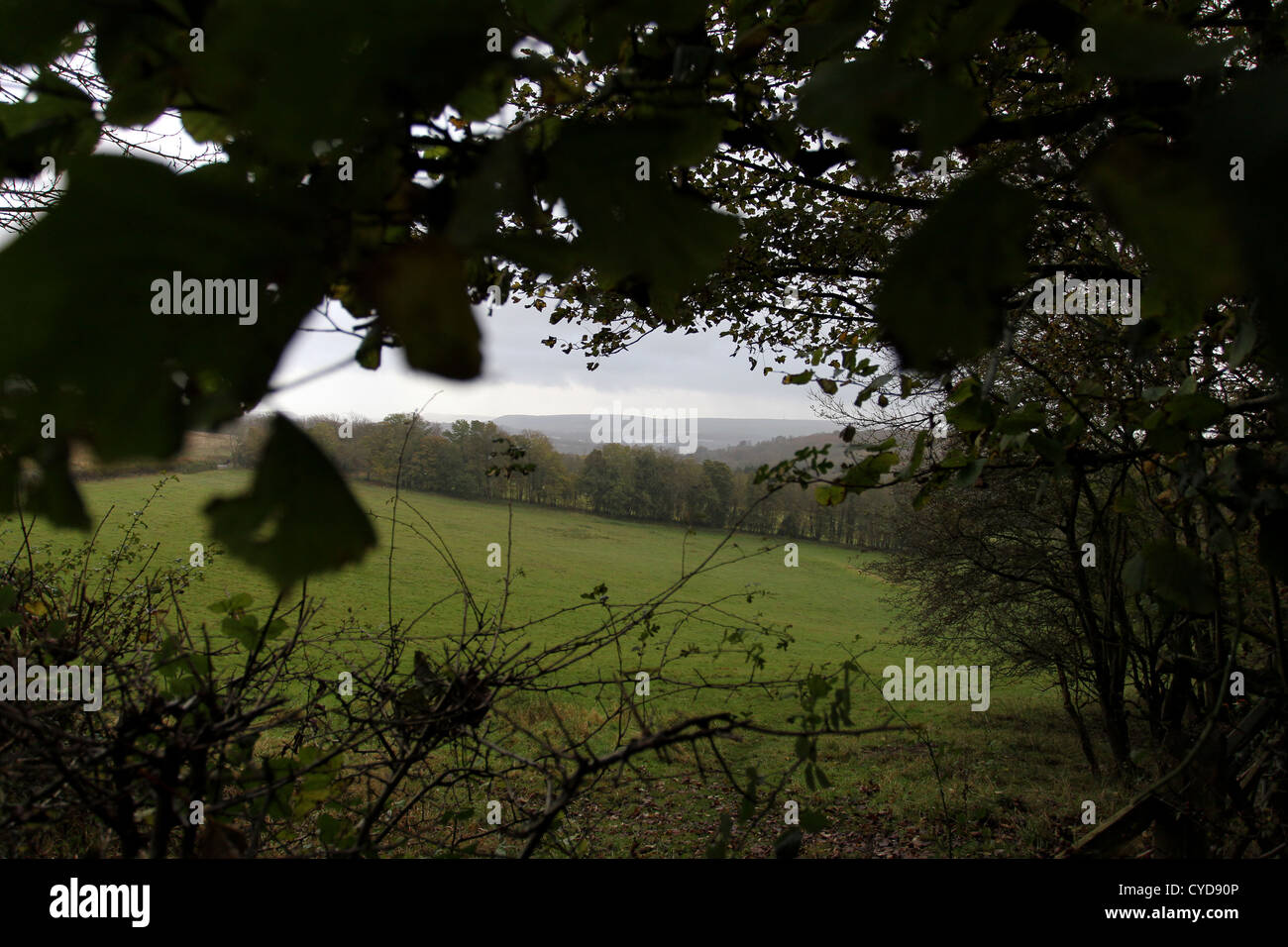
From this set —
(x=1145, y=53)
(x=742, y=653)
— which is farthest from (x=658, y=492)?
(x=1145, y=53)

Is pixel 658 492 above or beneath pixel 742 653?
above

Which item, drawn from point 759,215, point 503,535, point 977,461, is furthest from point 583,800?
point 503,535

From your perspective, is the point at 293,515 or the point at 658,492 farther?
the point at 658,492

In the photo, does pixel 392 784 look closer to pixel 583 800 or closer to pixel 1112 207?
pixel 1112 207

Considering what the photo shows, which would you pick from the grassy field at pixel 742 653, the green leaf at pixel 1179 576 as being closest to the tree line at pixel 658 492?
the grassy field at pixel 742 653

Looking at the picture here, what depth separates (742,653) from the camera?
26.6 feet

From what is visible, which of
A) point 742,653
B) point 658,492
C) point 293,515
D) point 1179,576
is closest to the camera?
point 293,515

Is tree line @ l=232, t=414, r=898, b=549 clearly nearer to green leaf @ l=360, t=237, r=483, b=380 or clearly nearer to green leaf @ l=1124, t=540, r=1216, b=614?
green leaf @ l=1124, t=540, r=1216, b=614

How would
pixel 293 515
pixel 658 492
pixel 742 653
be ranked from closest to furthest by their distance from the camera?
1. pixel 293 515
2. pixel 742 653
3. pixel 658 492

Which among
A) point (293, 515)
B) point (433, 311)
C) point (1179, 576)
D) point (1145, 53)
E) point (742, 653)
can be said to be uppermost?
point (1145, 53)

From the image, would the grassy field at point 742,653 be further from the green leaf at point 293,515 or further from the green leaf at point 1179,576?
the green leaf at point 1179,576

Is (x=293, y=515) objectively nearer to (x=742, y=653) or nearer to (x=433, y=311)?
(x=433, y=311)

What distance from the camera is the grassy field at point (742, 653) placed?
7.71 metres

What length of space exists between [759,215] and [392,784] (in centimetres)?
716
